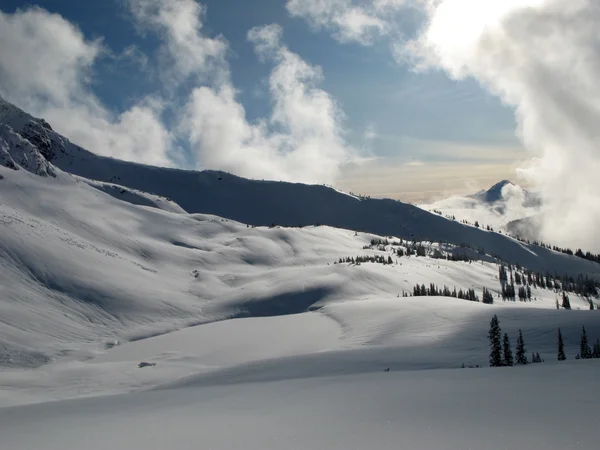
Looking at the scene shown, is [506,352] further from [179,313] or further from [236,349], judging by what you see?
[179,313]

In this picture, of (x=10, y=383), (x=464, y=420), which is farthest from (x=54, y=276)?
(x=464, y=420)

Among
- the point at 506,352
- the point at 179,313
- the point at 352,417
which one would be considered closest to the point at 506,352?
the point at 506,352

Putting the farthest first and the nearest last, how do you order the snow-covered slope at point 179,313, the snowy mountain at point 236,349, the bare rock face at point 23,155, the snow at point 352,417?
the bare rock face at point 23,155 < the snow-covered slope at point 179,313 < the snowy mountain at point 236,349 < the snow at point 352,417

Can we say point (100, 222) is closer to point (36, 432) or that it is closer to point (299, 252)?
point (299, 252)

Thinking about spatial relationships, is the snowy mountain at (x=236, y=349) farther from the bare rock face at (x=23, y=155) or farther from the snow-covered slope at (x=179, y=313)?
the bare rock face at (x=23, y=155)

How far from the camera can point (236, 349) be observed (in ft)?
195

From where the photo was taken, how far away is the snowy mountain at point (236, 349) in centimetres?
1720

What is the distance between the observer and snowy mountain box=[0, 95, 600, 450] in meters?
17.2

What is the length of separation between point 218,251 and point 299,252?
38129mm

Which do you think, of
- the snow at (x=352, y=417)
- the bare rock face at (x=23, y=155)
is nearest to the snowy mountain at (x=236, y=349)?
the snow at (x=352, y=417)

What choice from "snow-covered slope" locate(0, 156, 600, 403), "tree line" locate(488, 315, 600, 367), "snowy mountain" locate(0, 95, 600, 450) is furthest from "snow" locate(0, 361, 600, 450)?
"snow-covered slope" locate(0, 156, 600, 403)

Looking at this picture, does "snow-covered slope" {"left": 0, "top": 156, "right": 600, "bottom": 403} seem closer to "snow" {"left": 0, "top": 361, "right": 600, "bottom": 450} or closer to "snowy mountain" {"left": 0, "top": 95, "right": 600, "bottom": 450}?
"snowy mountain" {"left": 0, "top": 95, "right": 600, "bottom": 450}

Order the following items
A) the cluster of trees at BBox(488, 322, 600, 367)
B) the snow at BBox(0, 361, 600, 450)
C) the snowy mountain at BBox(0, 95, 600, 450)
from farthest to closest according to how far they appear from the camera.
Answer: the cluster of trees at BBox(488, 322, 600, 367), the snowy mountain at BBox(0, 95, 600, 450), the snow at BBox(0, 361, 600, 450)

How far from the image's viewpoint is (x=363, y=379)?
2669 centimetres
